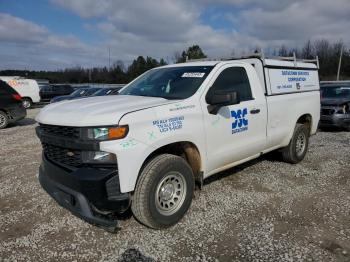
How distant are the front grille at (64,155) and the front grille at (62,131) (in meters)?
0.16

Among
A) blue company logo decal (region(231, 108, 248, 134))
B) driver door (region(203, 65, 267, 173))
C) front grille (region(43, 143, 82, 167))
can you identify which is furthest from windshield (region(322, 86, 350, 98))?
front grille (region(43, 143, 82, 167))

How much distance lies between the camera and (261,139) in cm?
520

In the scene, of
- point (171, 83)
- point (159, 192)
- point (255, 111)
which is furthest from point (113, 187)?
point (255, 111)

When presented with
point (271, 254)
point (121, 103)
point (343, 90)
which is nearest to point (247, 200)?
point (271, 254)

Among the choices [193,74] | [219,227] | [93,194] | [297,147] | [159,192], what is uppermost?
[193,74]

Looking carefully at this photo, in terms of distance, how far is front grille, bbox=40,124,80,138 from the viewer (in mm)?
3342

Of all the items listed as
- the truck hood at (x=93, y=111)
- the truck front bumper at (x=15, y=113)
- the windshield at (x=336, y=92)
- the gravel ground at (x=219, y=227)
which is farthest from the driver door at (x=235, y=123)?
the truck front bumper at (x=15, y=113)

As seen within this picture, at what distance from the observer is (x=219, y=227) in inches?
155

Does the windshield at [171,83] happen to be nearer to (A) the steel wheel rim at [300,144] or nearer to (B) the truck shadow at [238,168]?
(B) the truck shadow at [238,168]

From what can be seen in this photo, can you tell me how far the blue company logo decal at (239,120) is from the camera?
4.55m

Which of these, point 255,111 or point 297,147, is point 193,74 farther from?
point 297,147

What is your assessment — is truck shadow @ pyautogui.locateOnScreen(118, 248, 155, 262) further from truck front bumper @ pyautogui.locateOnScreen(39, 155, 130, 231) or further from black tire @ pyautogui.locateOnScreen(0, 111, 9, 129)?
black tire @ pyautogui.locateOnScreen(0, 111, 9, 129)

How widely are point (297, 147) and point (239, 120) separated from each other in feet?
8.18

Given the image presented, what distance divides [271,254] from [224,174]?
256 cm
